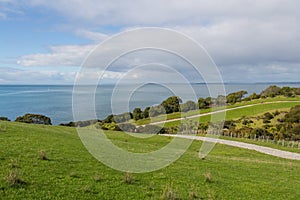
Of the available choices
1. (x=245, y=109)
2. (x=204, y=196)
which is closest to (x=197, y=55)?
(x=204, y=196)

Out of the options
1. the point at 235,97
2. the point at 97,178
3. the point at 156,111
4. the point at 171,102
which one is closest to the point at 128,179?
the point at 97,178

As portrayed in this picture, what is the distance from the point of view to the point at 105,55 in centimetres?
1311

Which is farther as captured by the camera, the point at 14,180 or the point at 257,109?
the point at 257,109

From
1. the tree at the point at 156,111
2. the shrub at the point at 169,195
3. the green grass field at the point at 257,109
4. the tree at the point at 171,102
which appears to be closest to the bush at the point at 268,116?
the green grass field at the point at 257,109

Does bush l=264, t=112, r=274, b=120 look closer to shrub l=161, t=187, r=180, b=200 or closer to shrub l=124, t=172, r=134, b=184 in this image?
shrub l=124, t=172, r=134, b=184

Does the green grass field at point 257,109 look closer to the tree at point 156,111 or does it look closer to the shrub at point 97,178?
the tree at point 156,111

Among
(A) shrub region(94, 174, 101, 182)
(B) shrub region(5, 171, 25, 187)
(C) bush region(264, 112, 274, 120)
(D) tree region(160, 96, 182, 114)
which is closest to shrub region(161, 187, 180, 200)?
(A) shrub region(94, 174, 101, 182)

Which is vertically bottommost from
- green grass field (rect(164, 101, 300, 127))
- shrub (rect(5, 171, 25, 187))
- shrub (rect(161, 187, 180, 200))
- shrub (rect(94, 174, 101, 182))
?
shrub (rect(161, 187, 180, 200))

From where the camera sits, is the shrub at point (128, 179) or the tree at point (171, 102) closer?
the shrub at point (128, 179)

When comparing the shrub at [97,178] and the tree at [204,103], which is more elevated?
the tree at [204,103]

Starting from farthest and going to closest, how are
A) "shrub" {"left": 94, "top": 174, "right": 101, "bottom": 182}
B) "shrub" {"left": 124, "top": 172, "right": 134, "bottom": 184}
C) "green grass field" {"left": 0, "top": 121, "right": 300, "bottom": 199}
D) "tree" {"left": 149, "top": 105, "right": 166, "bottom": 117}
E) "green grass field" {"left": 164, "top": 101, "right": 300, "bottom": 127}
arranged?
"green grass field" {"left": 164, "top": 101, "right": 300, "bottom": 127}, "tree" {"left": 149, "top": 105, "right": 166, "bottom": 117}, "shrub" {"left": 124, "top": 172, "right": 134, "bottom": 184}, "shrub" {"left": 94, "top": 174, "right": 101, "bottom": 182}, "green grass field" {"left": 0, "top": 121, "right": 300, "bottom": 199}

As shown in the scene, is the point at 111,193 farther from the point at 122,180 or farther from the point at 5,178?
the point at 5,178

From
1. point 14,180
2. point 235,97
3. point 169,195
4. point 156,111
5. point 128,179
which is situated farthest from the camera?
point 235,97

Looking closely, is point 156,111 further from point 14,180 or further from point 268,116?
point 268,116
